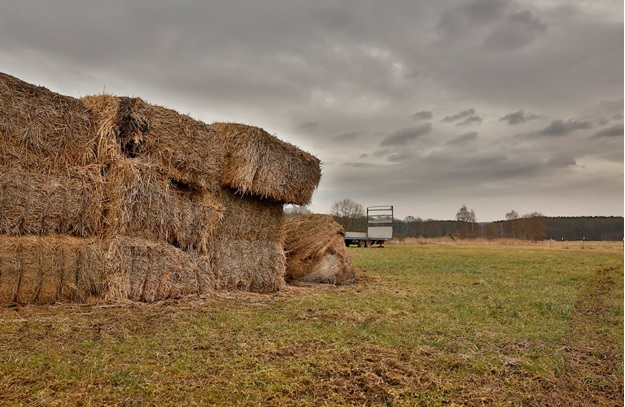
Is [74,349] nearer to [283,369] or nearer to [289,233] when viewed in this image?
[283,369]

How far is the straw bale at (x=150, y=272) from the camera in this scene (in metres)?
6.81

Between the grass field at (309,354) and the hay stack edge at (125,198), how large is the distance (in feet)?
1.76

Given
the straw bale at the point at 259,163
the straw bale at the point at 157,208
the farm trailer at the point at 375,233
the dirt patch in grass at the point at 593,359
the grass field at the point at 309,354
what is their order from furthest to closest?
the farm trailer at the point at 375,233 < the straw bale at the point at 259,163 < the straw bale at the point at 157,208 < the dirt patch in grass at the point at 593,359 < the grass field at the point at 309,354

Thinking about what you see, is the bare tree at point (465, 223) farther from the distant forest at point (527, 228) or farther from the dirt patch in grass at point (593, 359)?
the dirt patch in grass at point (593, 359)

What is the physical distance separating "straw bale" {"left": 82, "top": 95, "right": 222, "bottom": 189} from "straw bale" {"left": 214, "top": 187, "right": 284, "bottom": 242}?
64 cm

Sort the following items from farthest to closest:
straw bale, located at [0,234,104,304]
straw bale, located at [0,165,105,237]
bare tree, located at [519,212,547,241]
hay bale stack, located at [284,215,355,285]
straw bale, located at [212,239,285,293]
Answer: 1. bare tree, located at [519,212,547,241]
2. hay bale stack, located at [284,215,355,285]
3. straw bale, located at [212,239,285,293]
4. straw bale, located at [0,165,105,237]
5. straw bale, located at [0,234,104,304]

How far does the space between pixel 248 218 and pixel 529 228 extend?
227 ft

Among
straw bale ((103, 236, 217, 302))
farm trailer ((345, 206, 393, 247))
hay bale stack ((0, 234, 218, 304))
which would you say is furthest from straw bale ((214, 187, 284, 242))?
farm trailer ((345, 206, 393, 247))

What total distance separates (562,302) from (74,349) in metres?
8.44

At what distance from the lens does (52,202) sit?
6406mm

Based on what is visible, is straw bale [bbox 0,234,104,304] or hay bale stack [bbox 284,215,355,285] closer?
straw bale [bbox 0,234,104,304]

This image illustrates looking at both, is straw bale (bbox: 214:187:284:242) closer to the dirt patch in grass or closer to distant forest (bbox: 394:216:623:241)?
the dirt patch in grass

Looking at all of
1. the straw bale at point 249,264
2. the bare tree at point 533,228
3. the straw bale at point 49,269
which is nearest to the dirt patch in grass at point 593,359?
the straw bale at point 249,264

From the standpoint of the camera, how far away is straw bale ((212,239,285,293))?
8758 millimetres
